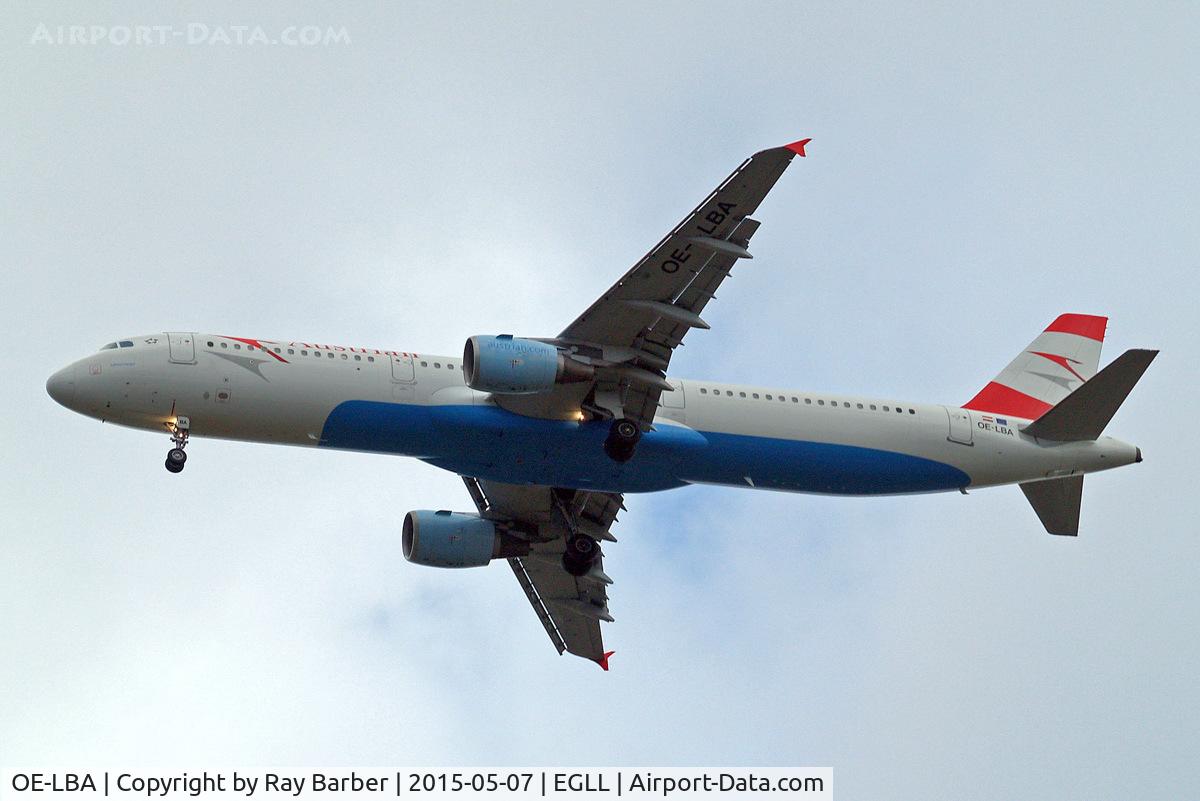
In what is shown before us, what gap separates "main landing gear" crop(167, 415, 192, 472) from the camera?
4403cm

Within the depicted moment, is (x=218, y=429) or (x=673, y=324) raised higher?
(x=673, y=324)

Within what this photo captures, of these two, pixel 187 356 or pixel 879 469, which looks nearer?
pixel 187 356

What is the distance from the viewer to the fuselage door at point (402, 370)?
1796 inches

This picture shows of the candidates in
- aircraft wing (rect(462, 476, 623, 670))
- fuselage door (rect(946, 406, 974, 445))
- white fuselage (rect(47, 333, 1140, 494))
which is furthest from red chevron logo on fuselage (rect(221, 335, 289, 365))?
fuselage door (rect(946, 406, 974, 445))

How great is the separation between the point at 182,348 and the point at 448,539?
40.0 ft

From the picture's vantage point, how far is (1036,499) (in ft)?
172

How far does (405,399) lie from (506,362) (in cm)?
340

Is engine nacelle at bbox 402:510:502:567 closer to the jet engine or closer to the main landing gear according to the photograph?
the jet engine

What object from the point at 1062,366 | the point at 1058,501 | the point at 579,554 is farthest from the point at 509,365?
the point at 1062,366

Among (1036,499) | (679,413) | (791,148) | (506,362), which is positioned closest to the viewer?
(791,148)

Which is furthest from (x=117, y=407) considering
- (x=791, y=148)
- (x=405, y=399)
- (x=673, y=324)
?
(x=791, y=148)

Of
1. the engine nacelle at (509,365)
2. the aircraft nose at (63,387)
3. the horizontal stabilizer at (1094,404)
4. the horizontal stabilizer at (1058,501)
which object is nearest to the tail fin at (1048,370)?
the horizontal stabilizer at (1058,501)

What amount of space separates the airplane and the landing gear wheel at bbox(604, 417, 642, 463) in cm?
6

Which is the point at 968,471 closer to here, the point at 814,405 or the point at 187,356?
the point at 814,405
